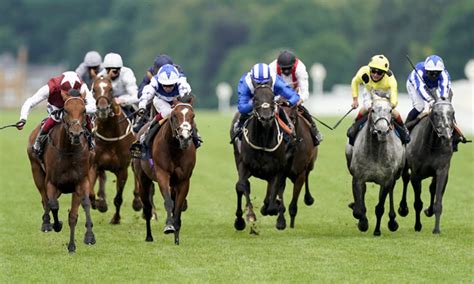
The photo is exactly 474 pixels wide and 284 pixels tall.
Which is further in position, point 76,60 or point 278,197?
point 76,60

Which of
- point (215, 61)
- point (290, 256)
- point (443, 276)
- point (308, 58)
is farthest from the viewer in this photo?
point (215, 61)

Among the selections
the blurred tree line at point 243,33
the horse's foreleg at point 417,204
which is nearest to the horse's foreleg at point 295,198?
the horse's foreleg at point 417,204

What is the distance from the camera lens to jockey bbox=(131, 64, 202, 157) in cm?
1580

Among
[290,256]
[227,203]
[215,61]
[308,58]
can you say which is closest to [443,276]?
[290,256]

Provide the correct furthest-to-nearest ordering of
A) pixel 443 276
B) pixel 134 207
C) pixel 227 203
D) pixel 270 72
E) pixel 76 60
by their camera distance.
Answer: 1. pixel 76 60
2. pixel 227 203
3. pixel 134 207
4. pixel 270 72
5. pixel 443 276

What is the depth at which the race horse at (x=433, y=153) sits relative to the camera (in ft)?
53.9

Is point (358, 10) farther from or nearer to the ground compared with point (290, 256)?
farther from the ground

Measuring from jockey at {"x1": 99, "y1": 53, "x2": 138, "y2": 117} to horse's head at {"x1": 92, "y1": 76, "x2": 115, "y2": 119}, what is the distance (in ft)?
3.79

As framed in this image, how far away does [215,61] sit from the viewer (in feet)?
384

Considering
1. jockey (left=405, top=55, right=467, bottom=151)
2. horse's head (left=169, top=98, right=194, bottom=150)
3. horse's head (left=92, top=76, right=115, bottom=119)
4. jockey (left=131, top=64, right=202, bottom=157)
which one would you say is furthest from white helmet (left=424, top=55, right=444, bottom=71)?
horse's head (left=92, top=76, right=115, bottom=119)

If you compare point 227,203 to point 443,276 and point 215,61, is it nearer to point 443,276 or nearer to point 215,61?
point 443,276

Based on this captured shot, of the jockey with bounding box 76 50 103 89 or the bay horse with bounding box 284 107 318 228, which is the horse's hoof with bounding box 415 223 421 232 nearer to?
the bay horse with bounding box 284 107 318 228

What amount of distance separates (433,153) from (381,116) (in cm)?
156

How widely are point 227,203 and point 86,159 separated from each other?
671 centimetres
